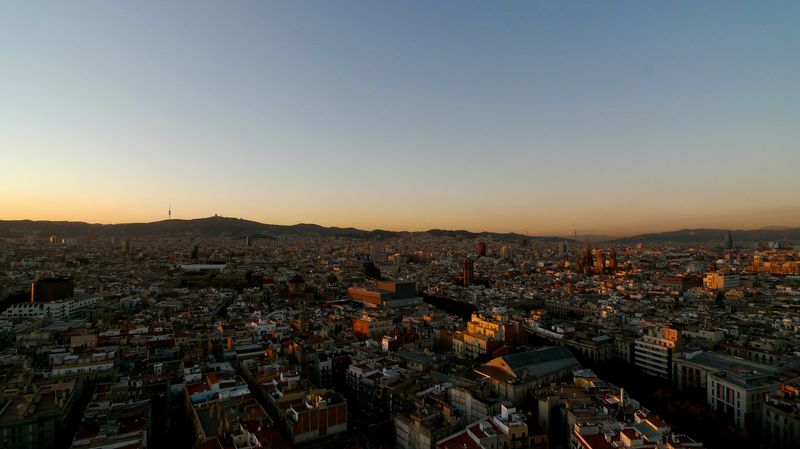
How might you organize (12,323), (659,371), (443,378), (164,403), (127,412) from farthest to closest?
(12,323) < (659,371) < (443,378) < (164,403) < (127,412)

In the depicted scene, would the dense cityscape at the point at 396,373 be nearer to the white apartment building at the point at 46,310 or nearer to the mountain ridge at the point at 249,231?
the white apartment building at the point at 46,310

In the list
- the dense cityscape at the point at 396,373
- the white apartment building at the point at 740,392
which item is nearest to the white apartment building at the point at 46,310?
the dense cityscape at the point at 396,373

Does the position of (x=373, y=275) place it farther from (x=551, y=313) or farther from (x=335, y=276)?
(x=551, y=313)

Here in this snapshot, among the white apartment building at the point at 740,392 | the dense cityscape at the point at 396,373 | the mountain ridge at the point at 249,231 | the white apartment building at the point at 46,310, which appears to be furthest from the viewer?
the mountain ridge at the point at 249,231

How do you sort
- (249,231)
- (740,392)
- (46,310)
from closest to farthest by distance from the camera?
(740,392) < (46,310) < (249,231)

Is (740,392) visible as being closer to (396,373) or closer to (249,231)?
(396,373)

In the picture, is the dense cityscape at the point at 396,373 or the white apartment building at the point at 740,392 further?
the white apartment building at the point at 740,392

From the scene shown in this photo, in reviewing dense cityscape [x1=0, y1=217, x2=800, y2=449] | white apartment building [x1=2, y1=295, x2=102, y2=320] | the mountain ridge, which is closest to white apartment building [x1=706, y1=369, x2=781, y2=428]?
dense cityscape [x1=0, y1=217, x2=800, y2=449]

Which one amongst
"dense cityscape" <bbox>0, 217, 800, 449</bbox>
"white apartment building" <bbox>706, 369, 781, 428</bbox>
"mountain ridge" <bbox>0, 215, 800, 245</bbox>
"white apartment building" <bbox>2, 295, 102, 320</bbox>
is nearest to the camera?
"dense cityscape" <bbox>0, 217, 800, 449</bbox>

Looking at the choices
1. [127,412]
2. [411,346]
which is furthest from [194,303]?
[127,412]

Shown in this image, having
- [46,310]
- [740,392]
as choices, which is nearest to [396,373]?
[740,392]

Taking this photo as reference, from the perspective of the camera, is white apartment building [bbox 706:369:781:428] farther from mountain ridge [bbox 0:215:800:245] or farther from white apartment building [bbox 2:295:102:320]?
mountain ridge [bbox 0:215:800:245]
